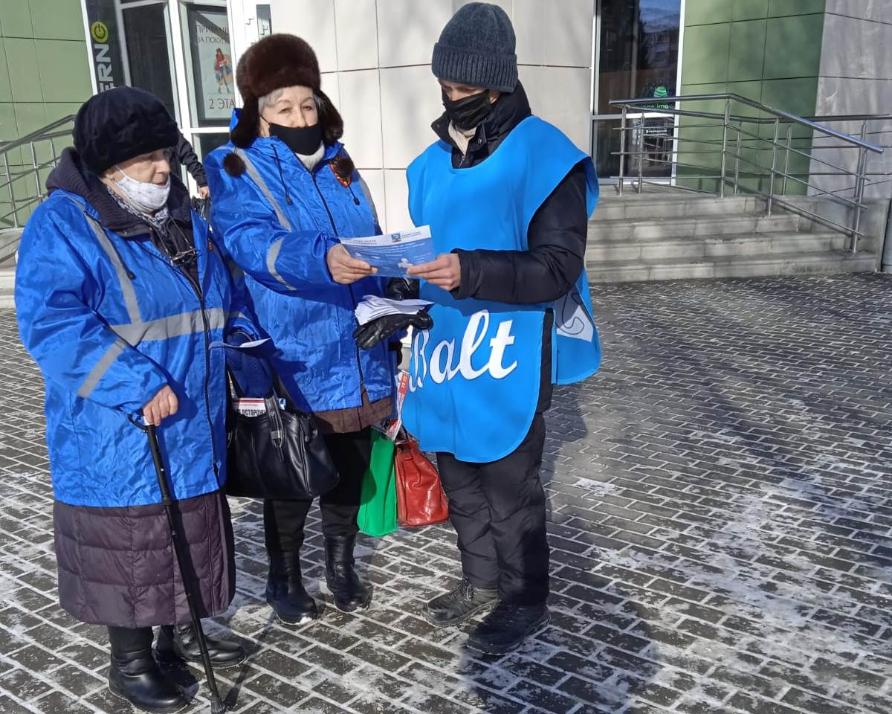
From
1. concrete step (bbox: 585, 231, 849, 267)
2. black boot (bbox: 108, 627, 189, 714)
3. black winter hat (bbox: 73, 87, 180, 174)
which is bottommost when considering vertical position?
concrete step (bbox: 585, 231, 849, 267)

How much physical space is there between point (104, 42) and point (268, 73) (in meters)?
11.6

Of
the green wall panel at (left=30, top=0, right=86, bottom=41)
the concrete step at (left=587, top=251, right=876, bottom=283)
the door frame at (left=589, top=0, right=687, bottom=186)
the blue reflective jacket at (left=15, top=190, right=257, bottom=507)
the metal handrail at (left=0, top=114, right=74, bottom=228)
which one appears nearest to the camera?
the blue reflective jacket at (left=15, top=190, right=257, bottom=507)

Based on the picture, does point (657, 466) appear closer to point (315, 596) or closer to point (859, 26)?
point (315, 596)

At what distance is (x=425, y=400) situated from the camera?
295 cm

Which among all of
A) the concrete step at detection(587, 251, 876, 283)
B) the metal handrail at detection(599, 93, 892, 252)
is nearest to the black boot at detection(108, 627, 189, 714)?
the concrete step at detection(587, 251, 876, 283)

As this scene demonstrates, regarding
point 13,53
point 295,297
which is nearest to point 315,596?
point 295,297

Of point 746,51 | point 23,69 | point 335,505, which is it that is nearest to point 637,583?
point 335,505

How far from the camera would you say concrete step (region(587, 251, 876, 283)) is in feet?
32.2

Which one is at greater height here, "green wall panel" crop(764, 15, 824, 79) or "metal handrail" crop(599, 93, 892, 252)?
"green wall panel" crop(764, 15, 824, 79)

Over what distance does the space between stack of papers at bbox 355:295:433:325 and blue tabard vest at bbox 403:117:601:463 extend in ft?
0.34

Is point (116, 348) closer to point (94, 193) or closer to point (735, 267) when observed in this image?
point (94, 193)

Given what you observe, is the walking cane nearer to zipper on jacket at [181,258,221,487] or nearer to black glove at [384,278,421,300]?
zipper on jacket at [181,258,221,487]

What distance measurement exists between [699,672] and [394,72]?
4.80 m

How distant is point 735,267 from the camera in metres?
10.1
